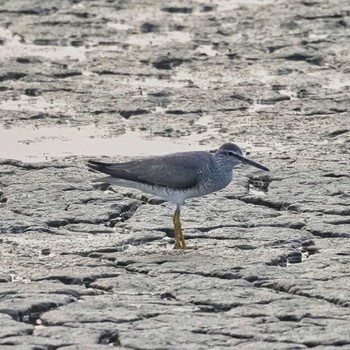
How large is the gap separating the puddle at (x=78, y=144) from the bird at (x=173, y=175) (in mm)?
2926

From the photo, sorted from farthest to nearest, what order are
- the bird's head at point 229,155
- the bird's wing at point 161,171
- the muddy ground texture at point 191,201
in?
the bird's head at point 229,155 → the bird's wing at point 161,171 → the muddy ground texture at point 191,201

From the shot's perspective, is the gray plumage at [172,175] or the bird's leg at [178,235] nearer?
the bird's leg at [178,235]

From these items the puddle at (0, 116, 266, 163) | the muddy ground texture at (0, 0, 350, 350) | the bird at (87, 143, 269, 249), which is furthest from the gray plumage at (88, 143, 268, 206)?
the puddle at (0, 116, 266, 163)

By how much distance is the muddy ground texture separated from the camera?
9836mm

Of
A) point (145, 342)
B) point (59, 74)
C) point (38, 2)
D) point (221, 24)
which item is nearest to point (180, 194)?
point (145, 342)

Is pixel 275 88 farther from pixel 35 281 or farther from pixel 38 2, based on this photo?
pixel 35 281

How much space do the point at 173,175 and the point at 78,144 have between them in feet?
12.1

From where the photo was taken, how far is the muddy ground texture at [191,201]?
9.84 meters

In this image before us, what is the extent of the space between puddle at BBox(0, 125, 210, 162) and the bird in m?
2.93

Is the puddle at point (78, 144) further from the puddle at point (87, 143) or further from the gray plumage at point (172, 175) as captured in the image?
the gray plumage at point (172, 175)

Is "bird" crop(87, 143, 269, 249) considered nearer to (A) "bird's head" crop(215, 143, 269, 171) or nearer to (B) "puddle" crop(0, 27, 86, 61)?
(A) "bird's head" crop(215, 143, 269, 171)

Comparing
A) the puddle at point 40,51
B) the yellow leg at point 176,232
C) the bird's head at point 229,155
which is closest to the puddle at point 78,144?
the bird's head at point 229,155

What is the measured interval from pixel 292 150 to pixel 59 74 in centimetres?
418

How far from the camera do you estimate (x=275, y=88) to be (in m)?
17.9
